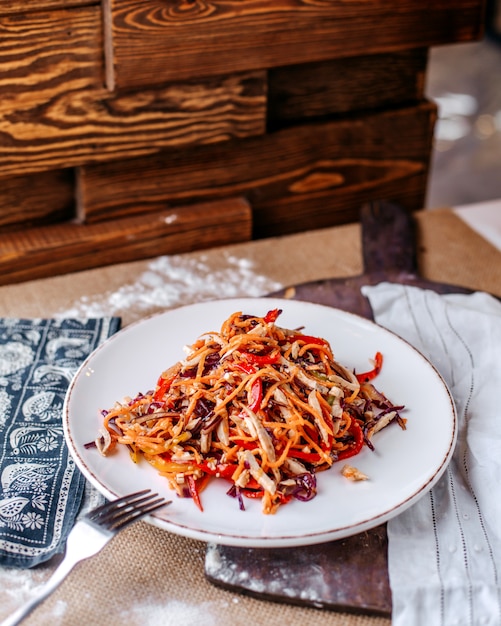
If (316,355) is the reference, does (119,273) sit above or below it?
below

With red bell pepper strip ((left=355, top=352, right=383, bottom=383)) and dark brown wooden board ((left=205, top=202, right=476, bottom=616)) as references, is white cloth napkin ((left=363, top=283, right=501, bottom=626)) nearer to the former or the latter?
dark brown wooden board ((left=205, top=202, right=476, bottom=616))

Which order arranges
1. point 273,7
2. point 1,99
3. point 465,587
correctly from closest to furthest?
1. point 465,587
2. point 1,99
3. point 273,7

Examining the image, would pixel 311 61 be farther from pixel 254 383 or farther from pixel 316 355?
pixel 254 383

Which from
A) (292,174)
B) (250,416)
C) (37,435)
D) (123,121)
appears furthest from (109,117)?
(250,416)

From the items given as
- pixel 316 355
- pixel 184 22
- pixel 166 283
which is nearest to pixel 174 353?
pixel 316 355

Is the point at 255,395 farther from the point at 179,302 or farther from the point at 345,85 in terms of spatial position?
the point at 345,85

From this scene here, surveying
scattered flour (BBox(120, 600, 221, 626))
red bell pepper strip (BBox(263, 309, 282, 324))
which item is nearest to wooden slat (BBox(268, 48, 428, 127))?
red bell pepper strip (BBox(263, 309, 282, 324))
